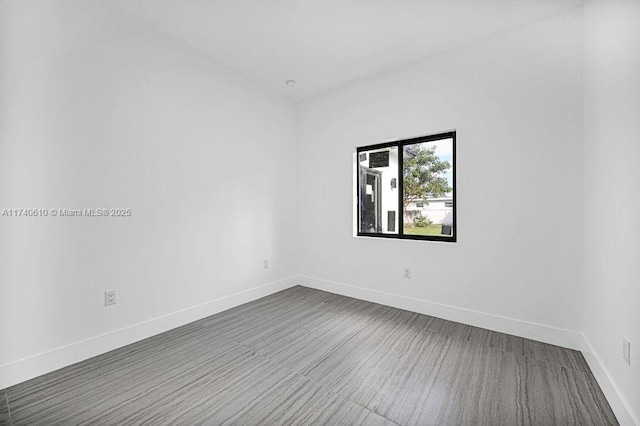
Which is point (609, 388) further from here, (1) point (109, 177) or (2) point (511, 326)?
(1) point (109, 177)

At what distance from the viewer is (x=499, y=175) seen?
2.72 m

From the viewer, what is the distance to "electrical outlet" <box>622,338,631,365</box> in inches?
60.2

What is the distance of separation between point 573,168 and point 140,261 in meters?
3.85

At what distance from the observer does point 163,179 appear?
2.79 metres

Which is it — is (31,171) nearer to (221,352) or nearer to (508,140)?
(221,352)

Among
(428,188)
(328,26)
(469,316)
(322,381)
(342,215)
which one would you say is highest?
(328,26)

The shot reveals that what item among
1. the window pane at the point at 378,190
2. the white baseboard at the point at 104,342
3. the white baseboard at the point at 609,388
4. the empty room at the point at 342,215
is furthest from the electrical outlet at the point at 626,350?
the white baseboard at the point at 104,342

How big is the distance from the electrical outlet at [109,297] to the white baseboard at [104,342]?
0.81 feet

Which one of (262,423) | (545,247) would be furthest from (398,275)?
(262,423)

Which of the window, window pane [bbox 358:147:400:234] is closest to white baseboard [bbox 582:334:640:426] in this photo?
the window

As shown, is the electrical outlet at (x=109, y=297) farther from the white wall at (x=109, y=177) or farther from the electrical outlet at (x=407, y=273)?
the electrical outlet at (x=407, y=273)

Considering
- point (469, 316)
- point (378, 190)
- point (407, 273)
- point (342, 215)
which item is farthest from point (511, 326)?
point (342, 215)

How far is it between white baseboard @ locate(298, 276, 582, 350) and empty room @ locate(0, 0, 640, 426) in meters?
0.02

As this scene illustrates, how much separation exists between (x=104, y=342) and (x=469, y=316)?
332 centimetres
